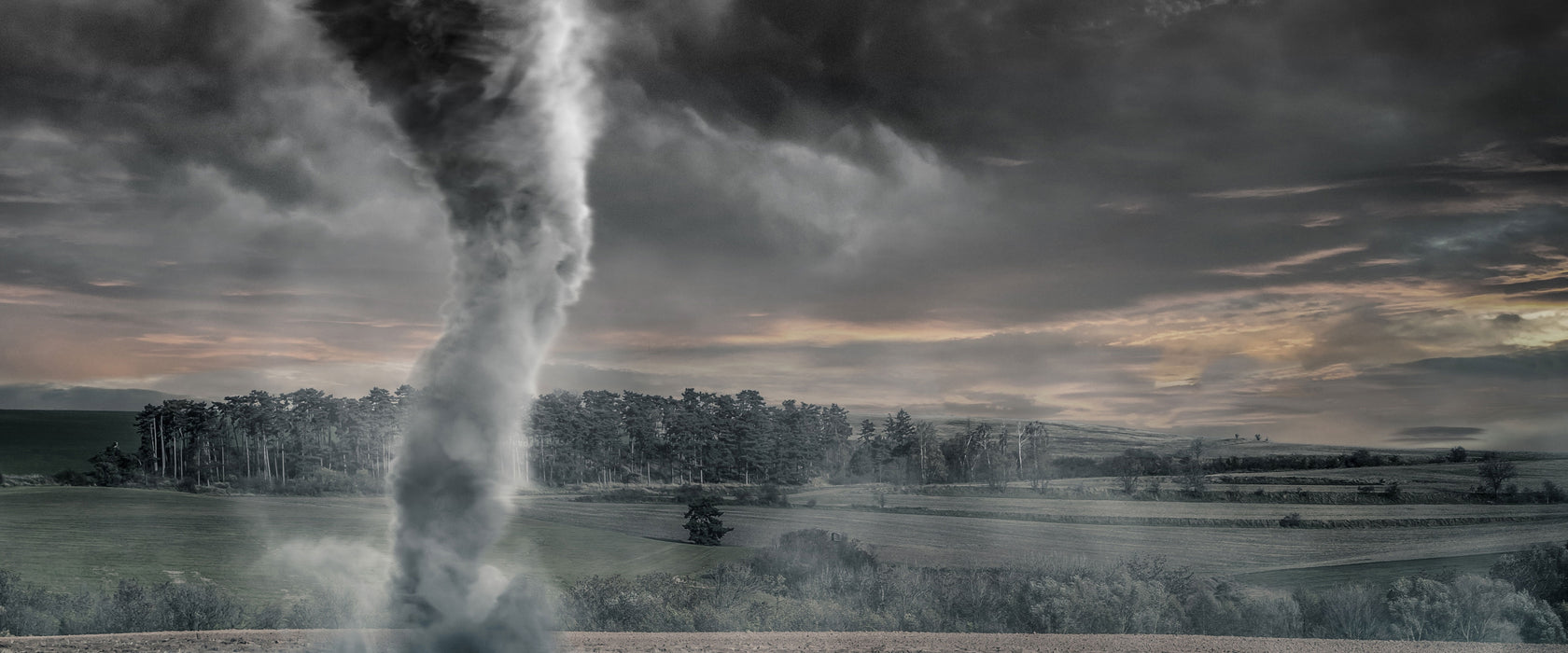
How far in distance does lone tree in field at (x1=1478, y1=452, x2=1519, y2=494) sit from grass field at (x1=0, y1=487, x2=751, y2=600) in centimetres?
4986

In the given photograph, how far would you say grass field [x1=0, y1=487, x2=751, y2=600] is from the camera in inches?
1870

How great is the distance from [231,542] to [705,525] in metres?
28.1

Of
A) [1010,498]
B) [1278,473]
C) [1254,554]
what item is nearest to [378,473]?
[1010,498]

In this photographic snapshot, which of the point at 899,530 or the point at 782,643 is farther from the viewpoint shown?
the point at 899,530

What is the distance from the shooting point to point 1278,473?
79.8 metres

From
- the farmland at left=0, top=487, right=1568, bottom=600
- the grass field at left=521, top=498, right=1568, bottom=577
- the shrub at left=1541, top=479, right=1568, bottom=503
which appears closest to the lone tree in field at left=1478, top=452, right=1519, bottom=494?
the shrub at left=1541, top=479, right=1568, bottom=503

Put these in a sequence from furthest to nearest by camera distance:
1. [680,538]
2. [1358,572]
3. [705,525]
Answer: [680,538], [705,525], [1358,572]

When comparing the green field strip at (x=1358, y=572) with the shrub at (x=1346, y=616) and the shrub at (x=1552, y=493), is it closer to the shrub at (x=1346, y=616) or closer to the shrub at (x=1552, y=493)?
the shrub at (x=1346, y=616)

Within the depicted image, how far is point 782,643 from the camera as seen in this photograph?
28.6 m

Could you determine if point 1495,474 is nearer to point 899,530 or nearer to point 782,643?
point 899,530

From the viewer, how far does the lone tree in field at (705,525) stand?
58000 millimetres

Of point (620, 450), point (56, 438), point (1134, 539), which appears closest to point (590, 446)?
point (620, 450)

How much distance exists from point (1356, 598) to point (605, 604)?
25.1 metres

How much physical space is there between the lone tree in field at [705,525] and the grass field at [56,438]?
89207 millimetres
